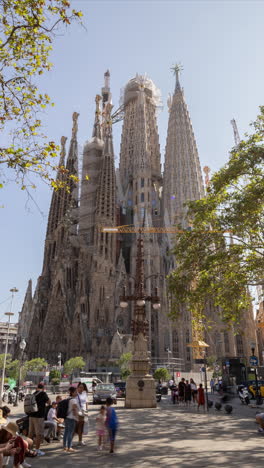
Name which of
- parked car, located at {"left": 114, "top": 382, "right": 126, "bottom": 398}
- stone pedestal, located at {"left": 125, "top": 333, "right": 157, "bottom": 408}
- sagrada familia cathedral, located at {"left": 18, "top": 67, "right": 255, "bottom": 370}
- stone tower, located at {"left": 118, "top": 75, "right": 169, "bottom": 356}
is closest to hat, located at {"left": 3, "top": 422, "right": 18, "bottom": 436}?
stone pedestal, located at {"left": 125, "top": 333, "right": 157, "bottom": 408}

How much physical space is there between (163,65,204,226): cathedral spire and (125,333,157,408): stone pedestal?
147 feet

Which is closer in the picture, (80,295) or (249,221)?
(249,221)

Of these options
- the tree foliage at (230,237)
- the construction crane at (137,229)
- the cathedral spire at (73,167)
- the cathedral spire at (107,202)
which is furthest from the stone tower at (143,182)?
the tree foliage at (230,237)

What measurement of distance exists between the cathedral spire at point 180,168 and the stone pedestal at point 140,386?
1758 inches

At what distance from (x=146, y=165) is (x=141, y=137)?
19.0 ft

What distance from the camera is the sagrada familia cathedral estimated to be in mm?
50000

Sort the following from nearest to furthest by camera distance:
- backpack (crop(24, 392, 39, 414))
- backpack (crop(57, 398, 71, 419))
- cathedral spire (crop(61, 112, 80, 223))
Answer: backpack (crop(24, 392, 39, 414)) < backpack (crop(57, 398, 71, 419)) < cathedral spire (crop(61, 112, 80, 223))

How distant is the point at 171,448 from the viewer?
25.2 feet

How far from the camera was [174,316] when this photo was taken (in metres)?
17.5

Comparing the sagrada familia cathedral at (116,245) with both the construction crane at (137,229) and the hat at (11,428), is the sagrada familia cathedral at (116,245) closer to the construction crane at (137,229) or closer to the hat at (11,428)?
the construction crane at (137,229)

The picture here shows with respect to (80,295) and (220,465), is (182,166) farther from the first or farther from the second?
(220,465)

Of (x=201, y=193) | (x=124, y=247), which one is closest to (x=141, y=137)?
(x=201, y=193)

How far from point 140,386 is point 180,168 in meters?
52.5

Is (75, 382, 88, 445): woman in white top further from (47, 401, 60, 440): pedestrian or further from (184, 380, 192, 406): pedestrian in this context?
(184, 380, 192, 406): pedestrian
